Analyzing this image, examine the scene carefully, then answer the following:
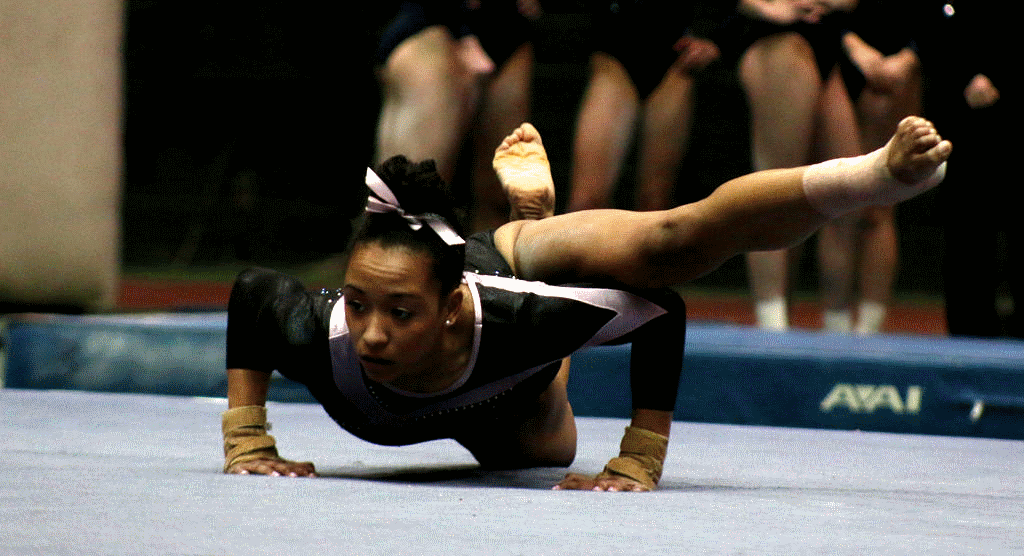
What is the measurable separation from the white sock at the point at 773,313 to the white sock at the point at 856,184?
221 centimetres

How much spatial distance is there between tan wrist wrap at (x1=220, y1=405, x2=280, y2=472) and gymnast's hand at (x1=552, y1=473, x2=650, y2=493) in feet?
1.55

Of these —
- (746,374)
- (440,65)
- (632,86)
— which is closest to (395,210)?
(746,374)

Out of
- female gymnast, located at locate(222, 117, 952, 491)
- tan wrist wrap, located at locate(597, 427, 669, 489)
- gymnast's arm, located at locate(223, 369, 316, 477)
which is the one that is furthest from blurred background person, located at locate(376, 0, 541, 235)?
tan wrist wrap, located at locate(597, 427, 669, 489)

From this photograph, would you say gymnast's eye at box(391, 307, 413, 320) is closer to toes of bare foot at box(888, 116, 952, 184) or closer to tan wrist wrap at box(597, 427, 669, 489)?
tan wrist wrap at box(597, 427, 669, 489)

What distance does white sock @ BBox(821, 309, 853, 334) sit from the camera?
13.8 feet

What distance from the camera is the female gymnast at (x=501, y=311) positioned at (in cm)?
188

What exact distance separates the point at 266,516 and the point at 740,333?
2.25 metres

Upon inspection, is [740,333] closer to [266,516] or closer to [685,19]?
[685,19]

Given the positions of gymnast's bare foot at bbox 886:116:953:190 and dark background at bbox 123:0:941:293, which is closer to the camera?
gymnast's bare foot at bbox 886:116:953:190

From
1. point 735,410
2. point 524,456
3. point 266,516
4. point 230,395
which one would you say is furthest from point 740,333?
point 266,516

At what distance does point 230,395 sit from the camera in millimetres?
2213

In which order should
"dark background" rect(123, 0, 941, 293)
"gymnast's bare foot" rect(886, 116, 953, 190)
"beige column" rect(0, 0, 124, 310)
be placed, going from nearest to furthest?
"gymnast's bare foot" rect(886, 116, 953, 190) → "beige column" rect(0, 0, 124, 310) → "dark background" rect(123, 0, 941, 293)

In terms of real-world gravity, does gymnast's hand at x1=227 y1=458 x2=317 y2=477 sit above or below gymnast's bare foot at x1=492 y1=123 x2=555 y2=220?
below

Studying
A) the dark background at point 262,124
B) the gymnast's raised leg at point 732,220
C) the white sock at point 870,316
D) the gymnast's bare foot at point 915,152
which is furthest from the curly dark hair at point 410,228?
the dark background at point 262,124
